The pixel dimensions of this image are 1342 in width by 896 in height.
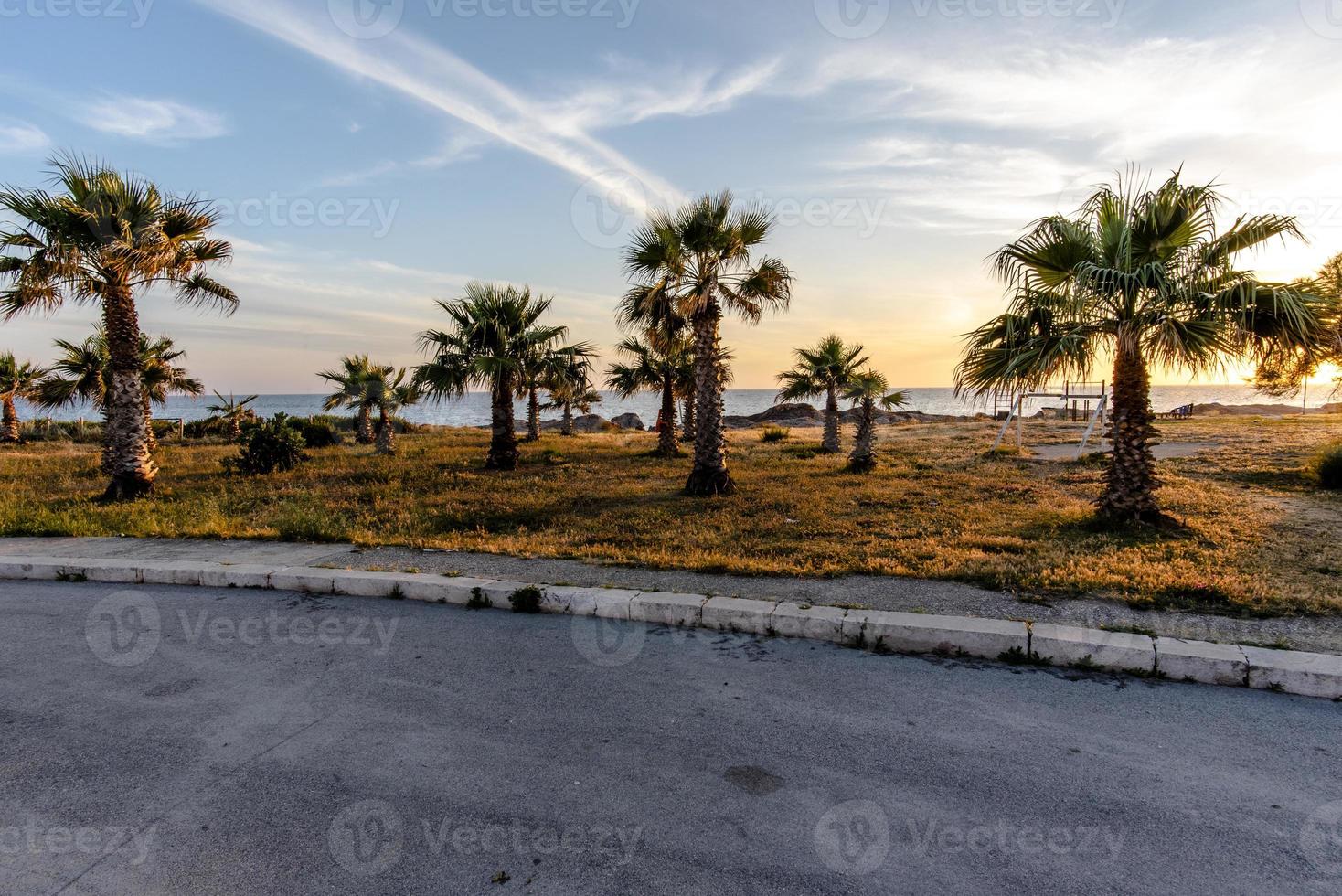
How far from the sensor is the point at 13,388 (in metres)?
27.1

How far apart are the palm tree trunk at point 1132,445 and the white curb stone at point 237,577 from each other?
1179cm

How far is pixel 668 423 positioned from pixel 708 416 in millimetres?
9307

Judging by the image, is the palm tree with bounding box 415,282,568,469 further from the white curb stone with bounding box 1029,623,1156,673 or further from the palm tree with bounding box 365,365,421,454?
the white curb stone with bounding box 1029,623,1156,673

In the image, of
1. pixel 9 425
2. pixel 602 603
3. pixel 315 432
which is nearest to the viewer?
pixel 602 603

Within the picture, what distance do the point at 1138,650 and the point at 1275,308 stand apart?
6737mm

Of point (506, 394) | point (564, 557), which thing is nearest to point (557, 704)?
point (564, 557)

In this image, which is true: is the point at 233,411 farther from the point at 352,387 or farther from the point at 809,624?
the point at 809,624

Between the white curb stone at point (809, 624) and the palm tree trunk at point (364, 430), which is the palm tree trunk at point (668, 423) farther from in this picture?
the white curb stone at point (809, 624)

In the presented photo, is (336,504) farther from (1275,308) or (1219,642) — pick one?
(1275,308)

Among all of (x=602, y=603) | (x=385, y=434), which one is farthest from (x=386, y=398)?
(x=602, y=603)

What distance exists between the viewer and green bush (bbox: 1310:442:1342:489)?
1309 cm

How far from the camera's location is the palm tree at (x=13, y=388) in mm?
27172

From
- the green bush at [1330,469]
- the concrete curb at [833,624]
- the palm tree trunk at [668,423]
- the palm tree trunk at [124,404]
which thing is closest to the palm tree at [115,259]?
the palm tree trunk at [124,404]

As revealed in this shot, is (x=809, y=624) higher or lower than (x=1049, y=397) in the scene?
lower
